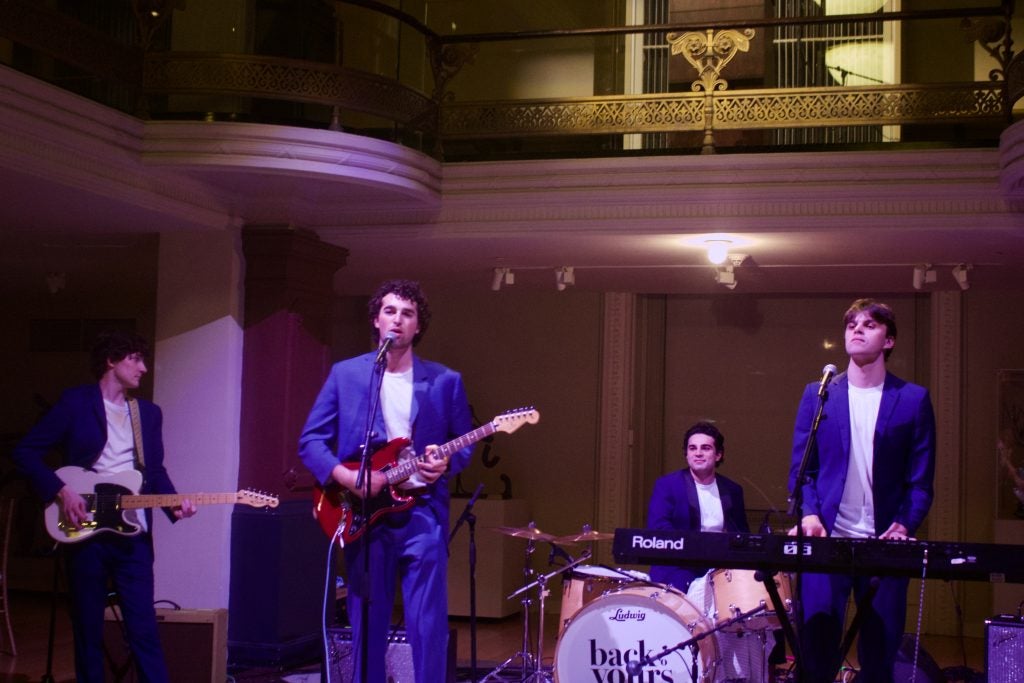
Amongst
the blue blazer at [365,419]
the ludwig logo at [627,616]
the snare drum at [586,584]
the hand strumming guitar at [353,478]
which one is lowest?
the ludwig logo at [627,616]

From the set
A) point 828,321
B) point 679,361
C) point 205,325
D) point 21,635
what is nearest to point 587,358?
point 679,361

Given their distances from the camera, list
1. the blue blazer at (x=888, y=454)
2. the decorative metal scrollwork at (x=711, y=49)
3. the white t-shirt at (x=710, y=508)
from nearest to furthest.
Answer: the blue blazer at (x=888, y=454) < the white t-shirt at (x=710, y=508) < the decorative metal scrollwork at (x=711, y=49)

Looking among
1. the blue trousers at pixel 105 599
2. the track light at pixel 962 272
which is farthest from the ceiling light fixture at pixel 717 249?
the blue trousers at pixel 105 599

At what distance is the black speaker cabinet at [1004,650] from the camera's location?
22.6 feet

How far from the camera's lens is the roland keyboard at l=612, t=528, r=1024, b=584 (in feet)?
12.2

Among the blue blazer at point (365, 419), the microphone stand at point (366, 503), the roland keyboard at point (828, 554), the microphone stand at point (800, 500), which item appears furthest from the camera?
the blue blazer at point (365, 419)

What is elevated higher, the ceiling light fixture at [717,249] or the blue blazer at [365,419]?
the ceiling light fixture at [717,249]

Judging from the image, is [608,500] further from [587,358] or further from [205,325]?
[205,325]

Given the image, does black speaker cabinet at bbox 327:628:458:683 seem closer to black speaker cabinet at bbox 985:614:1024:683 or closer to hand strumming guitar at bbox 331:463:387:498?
hand strumming guitar at bbox 331:463:387:498

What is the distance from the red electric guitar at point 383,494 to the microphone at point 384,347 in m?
0.37

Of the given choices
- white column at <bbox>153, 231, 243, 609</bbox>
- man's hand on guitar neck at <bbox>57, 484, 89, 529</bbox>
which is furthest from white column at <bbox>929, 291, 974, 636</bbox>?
man's hand on guitar neck at <bbox>57, 484, 89, 529</bbox>

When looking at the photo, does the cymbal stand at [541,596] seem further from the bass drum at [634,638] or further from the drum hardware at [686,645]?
the drum hardware at [686,645]

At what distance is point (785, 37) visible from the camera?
9.37 m

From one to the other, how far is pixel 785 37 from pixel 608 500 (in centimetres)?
440
